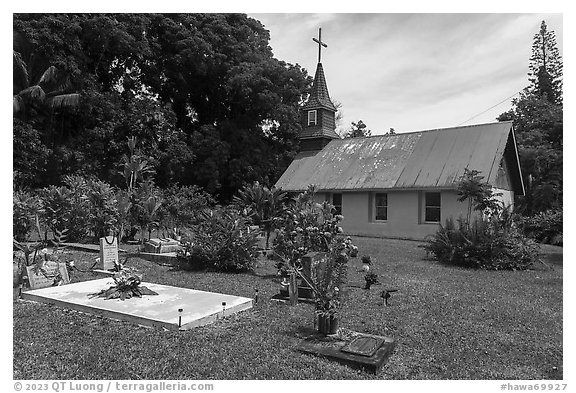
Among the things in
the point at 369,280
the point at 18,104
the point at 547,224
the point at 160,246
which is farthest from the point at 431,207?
the point at 18,104

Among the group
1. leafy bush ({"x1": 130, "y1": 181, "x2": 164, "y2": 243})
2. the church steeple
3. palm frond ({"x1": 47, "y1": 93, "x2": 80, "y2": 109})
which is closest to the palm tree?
palm frond ({"x1": 47, "y1": 93, "x2": 80, "y2": 109})

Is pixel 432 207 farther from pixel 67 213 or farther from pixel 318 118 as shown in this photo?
pixel 67 213

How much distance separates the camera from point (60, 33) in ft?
71.1

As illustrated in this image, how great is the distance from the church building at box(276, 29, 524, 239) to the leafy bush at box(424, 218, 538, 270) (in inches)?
233

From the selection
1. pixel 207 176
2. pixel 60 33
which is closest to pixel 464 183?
pixel 207 176

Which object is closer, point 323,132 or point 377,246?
point 377,246

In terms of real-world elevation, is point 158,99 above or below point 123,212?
above

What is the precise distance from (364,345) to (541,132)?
28.6 meters

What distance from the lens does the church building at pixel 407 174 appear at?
19156mm

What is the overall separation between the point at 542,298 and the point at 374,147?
1586 centimetres

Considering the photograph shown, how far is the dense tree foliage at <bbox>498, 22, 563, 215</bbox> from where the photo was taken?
23781 millimetres

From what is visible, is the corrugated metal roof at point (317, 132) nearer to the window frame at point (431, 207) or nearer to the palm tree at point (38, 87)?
the window frame at point (431, 207)

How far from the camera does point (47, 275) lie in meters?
8.38

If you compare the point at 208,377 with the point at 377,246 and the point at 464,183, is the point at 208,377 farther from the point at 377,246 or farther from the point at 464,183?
the point at 377,246
